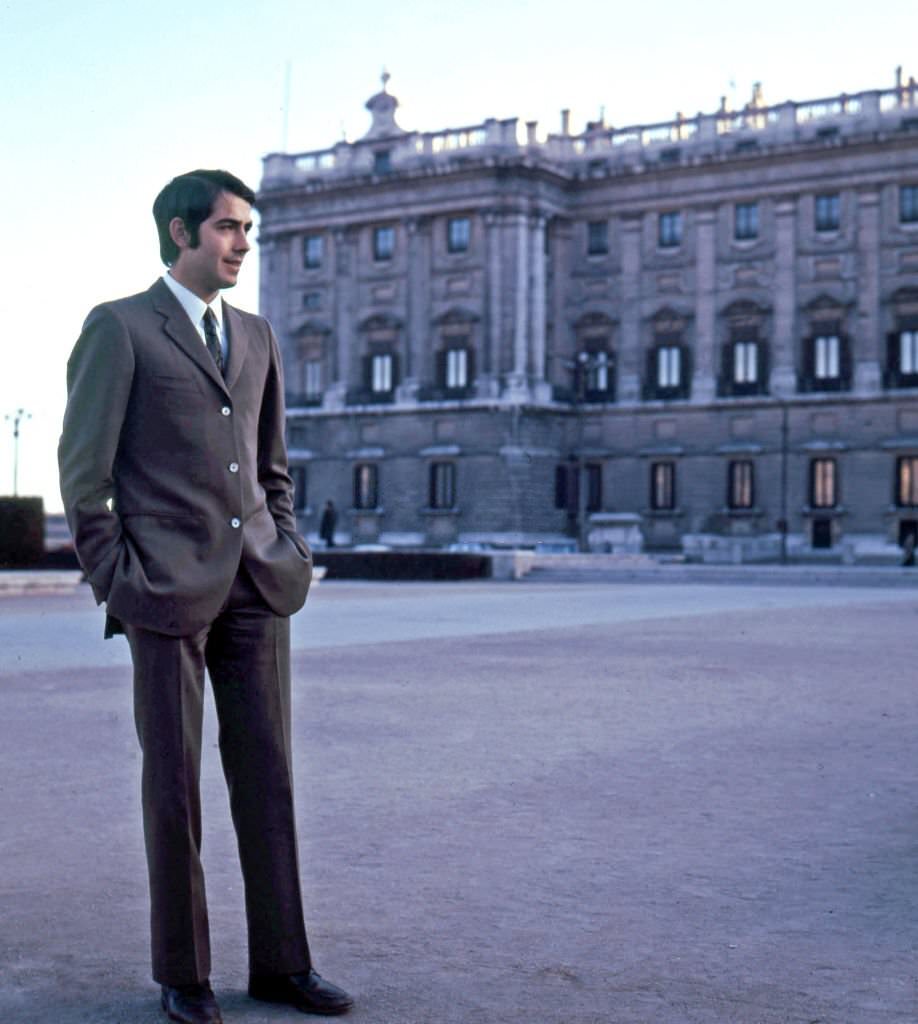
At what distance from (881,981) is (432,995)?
1138 mm

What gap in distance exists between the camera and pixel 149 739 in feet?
13.0

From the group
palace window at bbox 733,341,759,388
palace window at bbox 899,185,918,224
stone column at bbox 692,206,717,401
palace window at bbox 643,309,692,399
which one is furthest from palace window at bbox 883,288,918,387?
palace window at bbox 643,309,692,399

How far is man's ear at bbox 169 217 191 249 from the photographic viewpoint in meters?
4.08

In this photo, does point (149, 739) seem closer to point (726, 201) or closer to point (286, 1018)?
point (286, 1018)

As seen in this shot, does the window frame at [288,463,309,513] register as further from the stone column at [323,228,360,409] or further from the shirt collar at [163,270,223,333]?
the shirt collar at [163,270,223,333]

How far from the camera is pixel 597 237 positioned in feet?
200

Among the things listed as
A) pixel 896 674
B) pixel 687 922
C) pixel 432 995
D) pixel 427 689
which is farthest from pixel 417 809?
pixel 896 674

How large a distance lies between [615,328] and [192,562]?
5769 cm

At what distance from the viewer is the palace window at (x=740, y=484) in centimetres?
5709

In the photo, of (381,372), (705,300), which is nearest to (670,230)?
(705,300)

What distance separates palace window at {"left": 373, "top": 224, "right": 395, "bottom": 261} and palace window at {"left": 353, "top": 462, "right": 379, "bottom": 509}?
26.3ft

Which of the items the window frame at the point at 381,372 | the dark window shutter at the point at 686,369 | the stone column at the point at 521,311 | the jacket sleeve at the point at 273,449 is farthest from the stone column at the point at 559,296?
the jacket sleeve at the point at 273,449

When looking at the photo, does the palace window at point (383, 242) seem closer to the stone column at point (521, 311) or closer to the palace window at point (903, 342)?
the stone column at point (521, 311)

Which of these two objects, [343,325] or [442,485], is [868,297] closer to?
[442,485]
